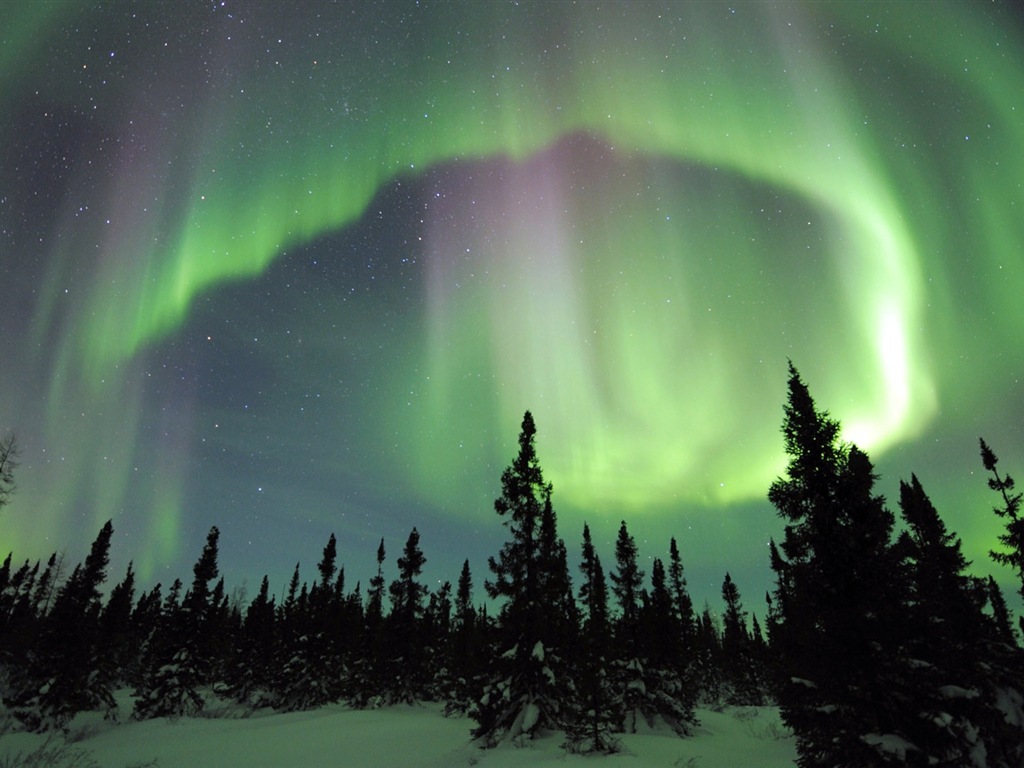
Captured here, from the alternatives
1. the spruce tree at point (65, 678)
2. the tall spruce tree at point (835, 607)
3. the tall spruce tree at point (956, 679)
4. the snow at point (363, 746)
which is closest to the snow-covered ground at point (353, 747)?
the snow at point (363, 746)

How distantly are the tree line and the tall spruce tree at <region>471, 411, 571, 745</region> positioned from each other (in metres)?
0.08

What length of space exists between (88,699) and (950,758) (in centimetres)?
4852

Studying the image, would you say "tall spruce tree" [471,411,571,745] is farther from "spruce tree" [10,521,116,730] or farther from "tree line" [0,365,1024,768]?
"spruce tree" [10,521,116,730]

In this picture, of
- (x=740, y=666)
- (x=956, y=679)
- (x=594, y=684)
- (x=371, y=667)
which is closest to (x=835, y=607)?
(x=956, y=679)

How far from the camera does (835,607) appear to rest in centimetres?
1461

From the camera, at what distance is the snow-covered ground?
58.8 feet

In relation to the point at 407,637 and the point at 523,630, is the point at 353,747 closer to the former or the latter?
the point at 523,630

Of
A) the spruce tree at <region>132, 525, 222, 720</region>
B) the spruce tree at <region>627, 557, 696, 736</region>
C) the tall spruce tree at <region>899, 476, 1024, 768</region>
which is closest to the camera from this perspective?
the tall spruce tree at <region>899, 476, 1024, 768</region>

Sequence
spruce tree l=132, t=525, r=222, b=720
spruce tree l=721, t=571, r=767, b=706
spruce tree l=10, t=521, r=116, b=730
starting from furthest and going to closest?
1. spruce tree l=721, t=571, r=767, b=706
2. spruce tree l=132, t=525, r=222, b=720
3. spruce tree l=10, t=521, r=116, b=730

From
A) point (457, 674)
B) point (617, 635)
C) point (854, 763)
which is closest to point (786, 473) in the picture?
point (854, 763)

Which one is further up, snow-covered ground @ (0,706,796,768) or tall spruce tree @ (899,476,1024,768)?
tall spruce tree @ (899,476,1024,768)

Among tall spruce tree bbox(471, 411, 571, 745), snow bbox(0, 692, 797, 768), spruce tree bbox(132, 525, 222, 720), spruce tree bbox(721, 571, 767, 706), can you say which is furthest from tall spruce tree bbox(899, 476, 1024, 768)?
spruce tree bbox(132, 525, 222, 720)

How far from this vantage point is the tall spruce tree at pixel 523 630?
2159 cm

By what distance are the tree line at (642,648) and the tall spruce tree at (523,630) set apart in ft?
0.25
